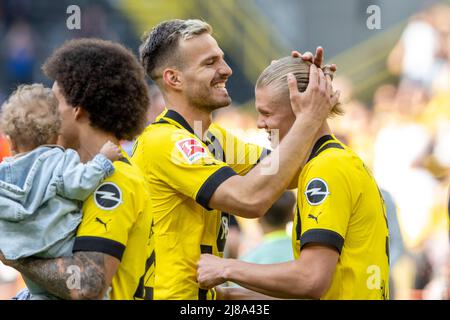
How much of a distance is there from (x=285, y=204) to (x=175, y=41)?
8.19 ft

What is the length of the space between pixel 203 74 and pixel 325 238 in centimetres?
120

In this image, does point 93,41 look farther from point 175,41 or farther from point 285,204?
point 285,204

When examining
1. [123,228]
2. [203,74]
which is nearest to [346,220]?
[123,228]

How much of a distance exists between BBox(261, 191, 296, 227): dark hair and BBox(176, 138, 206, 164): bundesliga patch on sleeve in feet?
8.24

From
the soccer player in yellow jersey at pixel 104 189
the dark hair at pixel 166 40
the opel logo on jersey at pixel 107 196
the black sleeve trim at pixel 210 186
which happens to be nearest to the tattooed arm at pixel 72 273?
the soccer player in yellow jersey at pixel 104 189

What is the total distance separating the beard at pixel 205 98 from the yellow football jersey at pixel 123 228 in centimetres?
86

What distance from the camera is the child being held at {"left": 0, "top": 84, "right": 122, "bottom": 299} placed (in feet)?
11.1

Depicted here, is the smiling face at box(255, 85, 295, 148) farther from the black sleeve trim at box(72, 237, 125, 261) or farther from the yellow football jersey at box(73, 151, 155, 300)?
the black sleeve trim at box(72, 237, 125, 261)

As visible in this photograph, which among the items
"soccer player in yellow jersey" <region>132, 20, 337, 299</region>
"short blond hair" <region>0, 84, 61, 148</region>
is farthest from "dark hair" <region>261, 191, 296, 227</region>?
"short blond hair" <region>0, 84, 61, 148</region>

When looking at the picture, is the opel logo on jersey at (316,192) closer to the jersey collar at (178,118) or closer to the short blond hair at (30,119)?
the jersey collar at (178,118)

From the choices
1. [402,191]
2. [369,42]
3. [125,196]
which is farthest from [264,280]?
[369,42]

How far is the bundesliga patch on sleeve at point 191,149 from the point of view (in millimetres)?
4145

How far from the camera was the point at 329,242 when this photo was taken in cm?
370

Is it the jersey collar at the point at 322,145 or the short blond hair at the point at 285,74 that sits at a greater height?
the short blond hair at the point at 285,74
